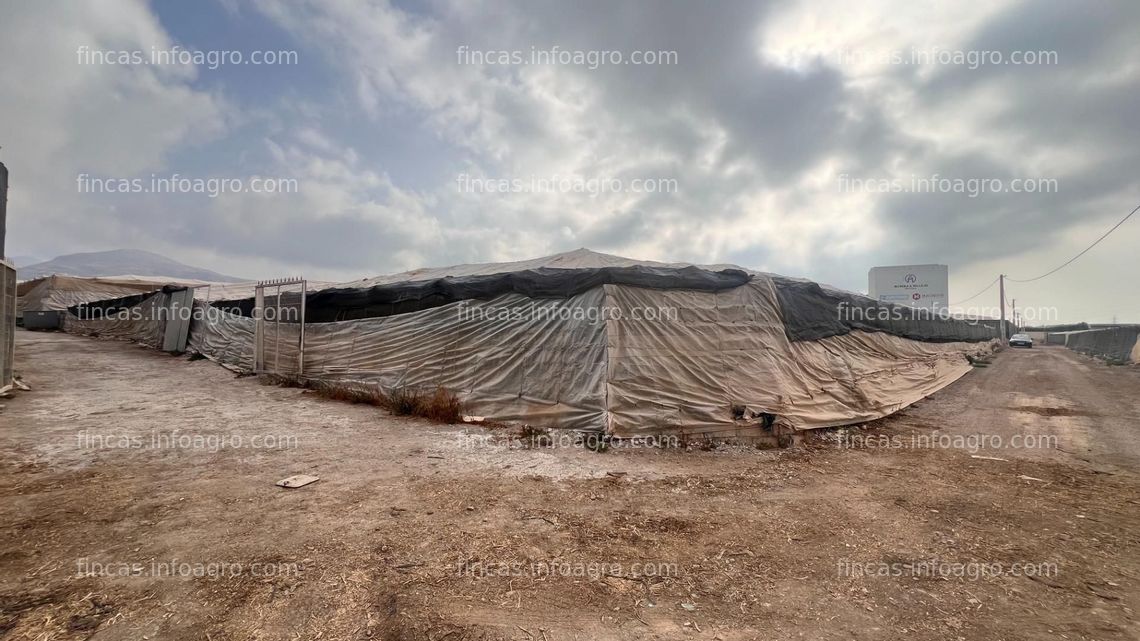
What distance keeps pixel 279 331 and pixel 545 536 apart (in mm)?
11582

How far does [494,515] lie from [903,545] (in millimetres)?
3364

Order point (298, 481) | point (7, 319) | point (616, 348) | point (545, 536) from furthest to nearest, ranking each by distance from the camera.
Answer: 1. point (7, 319)
2. point (616, 348)
3. point (298, 481)
4. point (545, 536)

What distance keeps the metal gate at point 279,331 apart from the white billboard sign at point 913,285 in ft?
107

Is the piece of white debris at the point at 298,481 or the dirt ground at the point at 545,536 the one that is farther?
the piece of white debris at the point at 298,481

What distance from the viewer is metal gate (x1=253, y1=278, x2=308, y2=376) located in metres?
11.6

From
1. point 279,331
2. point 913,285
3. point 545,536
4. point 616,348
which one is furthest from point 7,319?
point 913,285

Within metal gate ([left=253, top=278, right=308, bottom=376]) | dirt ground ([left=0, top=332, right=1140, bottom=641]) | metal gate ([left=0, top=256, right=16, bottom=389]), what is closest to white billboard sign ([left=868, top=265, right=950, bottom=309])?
dirt ground ([left=0, top=332, right=1140, bottom=641])

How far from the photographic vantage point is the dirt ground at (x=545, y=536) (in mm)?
2572

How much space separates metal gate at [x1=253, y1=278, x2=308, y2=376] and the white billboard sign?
107 ft

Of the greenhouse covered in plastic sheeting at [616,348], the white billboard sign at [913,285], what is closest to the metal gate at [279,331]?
the greenhouse covered in plastic sheeting at [616,348]

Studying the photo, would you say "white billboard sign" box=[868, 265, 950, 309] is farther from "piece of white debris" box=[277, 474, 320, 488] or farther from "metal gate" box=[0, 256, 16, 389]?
"metal gate" box=[0, 256, 16, 389]

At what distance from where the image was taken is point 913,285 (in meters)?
30.8

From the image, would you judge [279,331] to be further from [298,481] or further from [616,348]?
[616,348]

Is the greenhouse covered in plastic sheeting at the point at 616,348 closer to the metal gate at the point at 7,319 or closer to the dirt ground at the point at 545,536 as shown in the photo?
the dirt ground at the point at 545,536
